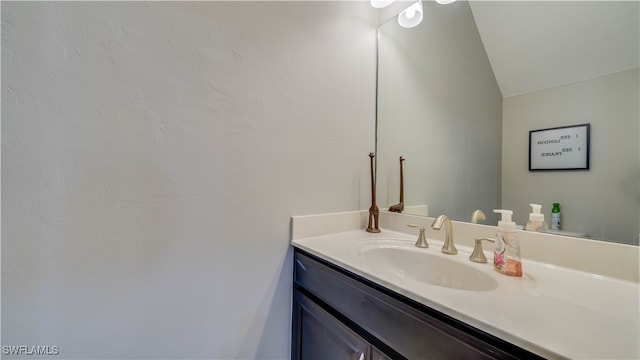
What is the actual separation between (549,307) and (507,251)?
215 millimetres

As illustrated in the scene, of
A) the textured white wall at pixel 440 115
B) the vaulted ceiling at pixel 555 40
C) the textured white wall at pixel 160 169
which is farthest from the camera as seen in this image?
the textured white wall at pixel 440 115

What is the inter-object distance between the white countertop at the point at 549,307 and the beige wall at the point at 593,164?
0.57 feet

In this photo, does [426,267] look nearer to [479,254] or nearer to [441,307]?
[479,254]

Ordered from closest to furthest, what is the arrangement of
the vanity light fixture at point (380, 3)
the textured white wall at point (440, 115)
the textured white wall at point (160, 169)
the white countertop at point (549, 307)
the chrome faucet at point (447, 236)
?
the white countertop at point (549, 307)
the textured white wall at point (160, 169)
the chrome faucet at point (447, 236)
the textured white wall at point (440, 115)
the vanity light fixture at point (380, 3)

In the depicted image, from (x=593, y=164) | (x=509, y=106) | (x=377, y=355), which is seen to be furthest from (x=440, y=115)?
(x=377, y=355)

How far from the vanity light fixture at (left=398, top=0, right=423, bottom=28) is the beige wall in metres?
0.64

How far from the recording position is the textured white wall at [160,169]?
0.63m

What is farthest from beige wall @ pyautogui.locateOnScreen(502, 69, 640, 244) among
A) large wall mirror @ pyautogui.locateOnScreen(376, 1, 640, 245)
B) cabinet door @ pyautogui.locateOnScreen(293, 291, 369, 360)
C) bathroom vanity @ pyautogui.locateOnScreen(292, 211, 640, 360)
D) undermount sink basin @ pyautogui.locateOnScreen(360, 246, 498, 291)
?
cabinet door @ pyautogui.locateOnScreen(293, 291, 369, 360)

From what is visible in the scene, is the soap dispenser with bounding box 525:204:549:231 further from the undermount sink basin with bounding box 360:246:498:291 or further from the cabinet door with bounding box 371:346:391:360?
the cabinet door with bounding box 371:346:391:360

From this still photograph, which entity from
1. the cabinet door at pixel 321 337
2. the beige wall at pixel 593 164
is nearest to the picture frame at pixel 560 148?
the beige wall at pixel 593 164

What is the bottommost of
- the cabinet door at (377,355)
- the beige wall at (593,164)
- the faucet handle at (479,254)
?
the cabinet door at (377,355)

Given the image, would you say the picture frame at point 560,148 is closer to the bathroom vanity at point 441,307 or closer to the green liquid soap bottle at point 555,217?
the green liquid soap bottle at point 555,217

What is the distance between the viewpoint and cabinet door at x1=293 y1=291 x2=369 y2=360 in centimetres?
73

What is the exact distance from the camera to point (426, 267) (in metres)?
0.92
